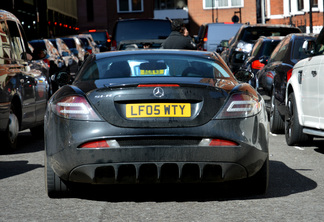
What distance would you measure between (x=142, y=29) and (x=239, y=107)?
17.1 m

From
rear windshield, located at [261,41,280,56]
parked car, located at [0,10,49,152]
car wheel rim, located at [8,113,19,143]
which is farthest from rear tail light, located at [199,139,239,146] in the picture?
rear windshield, located at [261,41,280,56]

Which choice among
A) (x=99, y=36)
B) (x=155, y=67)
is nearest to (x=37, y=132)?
(x=155, y=67)

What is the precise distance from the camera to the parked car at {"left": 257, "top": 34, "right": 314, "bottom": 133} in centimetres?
1239

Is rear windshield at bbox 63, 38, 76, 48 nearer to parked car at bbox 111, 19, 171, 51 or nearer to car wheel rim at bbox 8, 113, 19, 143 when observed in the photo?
parked car at bbox 111, 19, 171, 51

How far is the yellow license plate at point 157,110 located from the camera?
6379 millimetres

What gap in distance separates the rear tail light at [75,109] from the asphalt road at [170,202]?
2.26 ft

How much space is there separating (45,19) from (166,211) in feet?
160

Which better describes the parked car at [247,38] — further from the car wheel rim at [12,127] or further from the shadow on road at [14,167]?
the shadow on road at [14,167]

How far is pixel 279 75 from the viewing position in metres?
12.8

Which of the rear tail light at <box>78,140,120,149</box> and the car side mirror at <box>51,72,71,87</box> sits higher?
the car side mirror at <box>51,72,71,87</box>

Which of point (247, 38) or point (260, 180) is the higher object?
point (247, 38)

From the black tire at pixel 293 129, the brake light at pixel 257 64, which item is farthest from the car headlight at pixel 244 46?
the black tire at pixel 293 129

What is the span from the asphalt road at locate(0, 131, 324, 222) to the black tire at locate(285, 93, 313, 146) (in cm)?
218

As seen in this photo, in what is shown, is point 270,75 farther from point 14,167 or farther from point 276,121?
point 14,167
